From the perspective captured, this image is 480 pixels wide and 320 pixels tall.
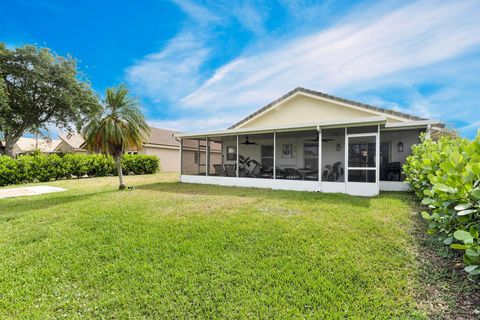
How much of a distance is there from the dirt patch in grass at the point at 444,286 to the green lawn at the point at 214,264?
139 mm

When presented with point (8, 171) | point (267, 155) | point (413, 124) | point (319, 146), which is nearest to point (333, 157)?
point (319, 146)

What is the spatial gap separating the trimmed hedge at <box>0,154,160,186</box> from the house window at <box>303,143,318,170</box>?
12968 mm

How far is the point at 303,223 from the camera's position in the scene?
17.4ft

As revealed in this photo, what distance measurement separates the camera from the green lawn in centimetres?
304

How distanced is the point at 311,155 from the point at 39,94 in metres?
23.7

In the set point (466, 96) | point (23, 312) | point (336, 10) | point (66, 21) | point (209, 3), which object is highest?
point (66, 21)

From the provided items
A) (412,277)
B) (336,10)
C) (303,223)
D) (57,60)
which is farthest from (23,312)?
(57,60)

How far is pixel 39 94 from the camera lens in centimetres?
2025

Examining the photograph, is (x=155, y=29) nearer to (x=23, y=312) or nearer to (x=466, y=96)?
(x=23, y=312)

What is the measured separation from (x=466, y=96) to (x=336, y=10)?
27.9 feet

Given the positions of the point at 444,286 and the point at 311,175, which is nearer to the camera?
the point at 444,286

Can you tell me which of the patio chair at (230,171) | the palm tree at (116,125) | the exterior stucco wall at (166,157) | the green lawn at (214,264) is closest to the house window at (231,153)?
the patio chair at (230,171)

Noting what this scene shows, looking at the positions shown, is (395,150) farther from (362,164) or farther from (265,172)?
(265,172)

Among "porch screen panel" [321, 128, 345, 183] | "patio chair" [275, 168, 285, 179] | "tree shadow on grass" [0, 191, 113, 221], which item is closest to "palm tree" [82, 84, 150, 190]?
"tree shadow on grass" [0, 191, 113, 221]
